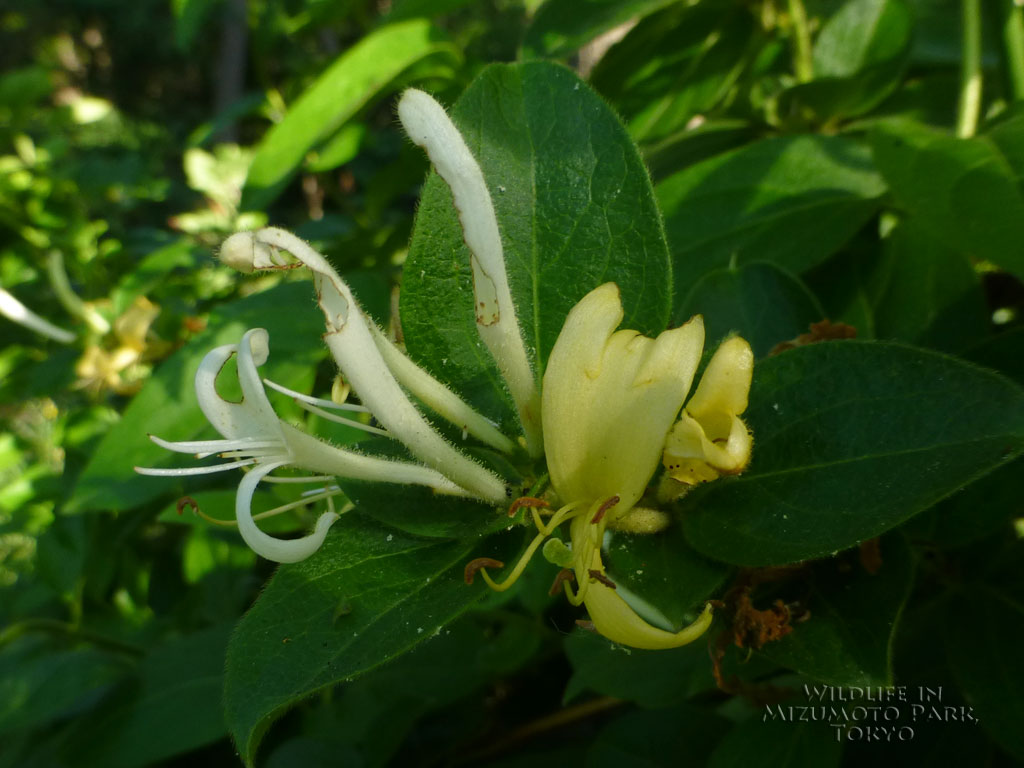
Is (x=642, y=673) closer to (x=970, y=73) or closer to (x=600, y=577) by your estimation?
(x=600, y=577)

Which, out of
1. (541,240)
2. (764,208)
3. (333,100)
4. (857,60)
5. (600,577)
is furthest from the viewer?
(333,100)

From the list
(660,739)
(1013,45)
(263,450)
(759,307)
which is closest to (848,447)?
(759,307)

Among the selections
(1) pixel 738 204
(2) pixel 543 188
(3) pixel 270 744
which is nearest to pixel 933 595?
(1) pixel 738 204

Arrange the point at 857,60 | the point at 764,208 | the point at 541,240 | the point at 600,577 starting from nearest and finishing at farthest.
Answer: the point at 600,577 < the point at 541,240 < the point at 764,208 < the point at 857,60

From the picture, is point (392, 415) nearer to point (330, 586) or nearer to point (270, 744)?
point (330, 586)

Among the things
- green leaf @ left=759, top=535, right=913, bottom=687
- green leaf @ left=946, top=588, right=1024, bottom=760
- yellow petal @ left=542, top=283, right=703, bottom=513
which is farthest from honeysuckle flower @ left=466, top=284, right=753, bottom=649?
green leaf @ left=946, top=588, right=1024, bottom=760
